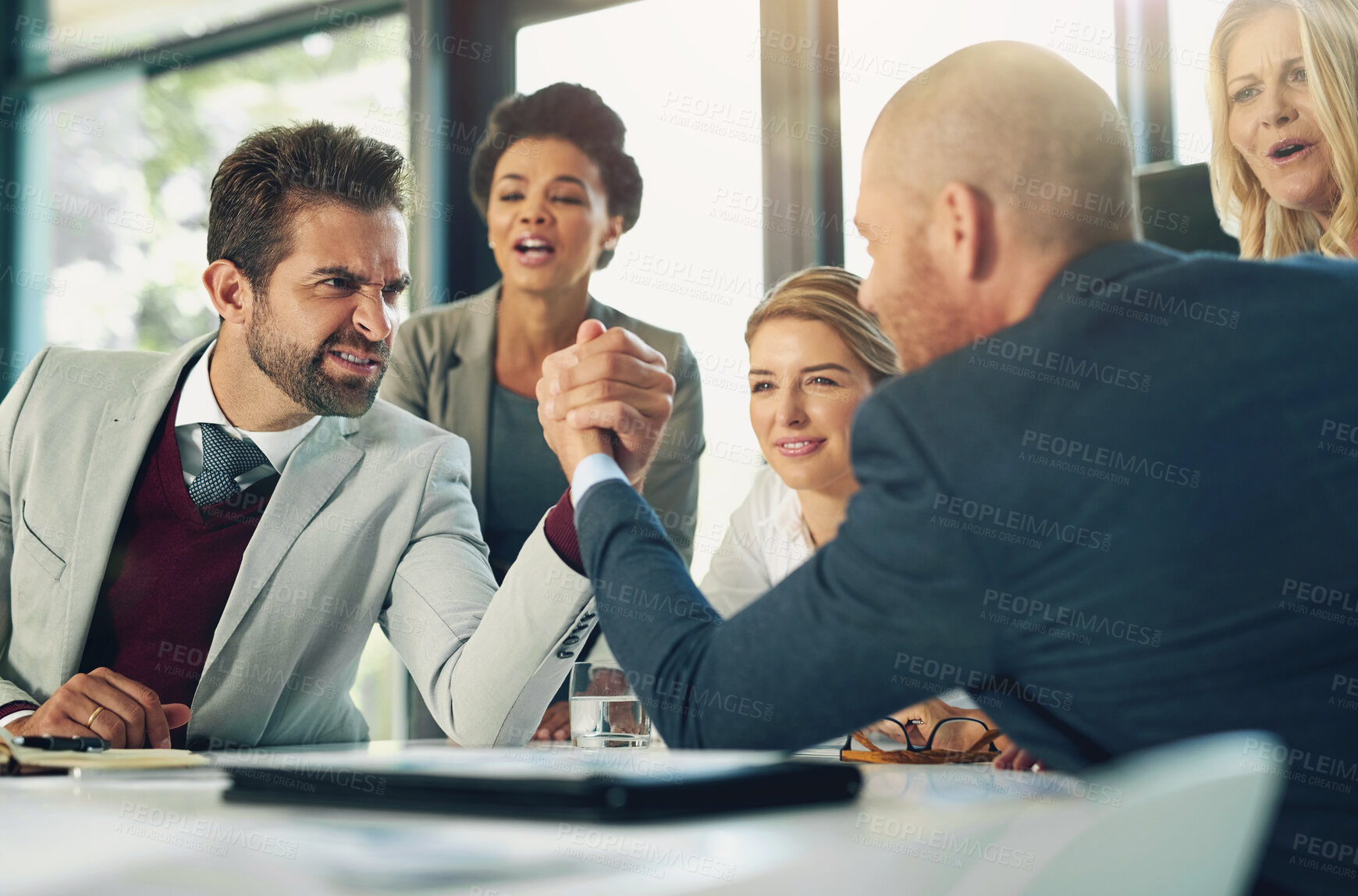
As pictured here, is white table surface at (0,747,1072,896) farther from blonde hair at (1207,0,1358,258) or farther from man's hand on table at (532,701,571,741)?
blonde hair at (1207,0,1358,258)

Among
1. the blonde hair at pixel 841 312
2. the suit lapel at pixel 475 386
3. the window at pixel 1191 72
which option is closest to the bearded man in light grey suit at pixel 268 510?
the suit lapel at pixel 475 386

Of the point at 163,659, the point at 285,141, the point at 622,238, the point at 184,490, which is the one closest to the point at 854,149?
the point at 622,238

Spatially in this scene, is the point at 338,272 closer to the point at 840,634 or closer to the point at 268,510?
the point at 268,510

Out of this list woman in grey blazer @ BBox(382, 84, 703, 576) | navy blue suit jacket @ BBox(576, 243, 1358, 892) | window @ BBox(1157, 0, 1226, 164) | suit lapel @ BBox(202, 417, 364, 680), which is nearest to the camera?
navy blue suit jacket @ BBox(576, 243, 1358, 892)

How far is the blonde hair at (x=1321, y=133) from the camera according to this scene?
6.75 feet

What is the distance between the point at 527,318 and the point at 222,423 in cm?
117

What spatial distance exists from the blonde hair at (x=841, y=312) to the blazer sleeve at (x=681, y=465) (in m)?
0.33

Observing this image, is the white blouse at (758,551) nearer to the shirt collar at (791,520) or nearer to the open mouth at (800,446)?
the shirt collar at (791,520)

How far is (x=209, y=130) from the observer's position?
4.31m

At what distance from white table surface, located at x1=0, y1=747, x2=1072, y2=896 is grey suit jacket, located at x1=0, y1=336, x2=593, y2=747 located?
3.08 ft

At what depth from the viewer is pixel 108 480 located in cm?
175

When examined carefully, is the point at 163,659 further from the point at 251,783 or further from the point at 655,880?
the point at 655,880

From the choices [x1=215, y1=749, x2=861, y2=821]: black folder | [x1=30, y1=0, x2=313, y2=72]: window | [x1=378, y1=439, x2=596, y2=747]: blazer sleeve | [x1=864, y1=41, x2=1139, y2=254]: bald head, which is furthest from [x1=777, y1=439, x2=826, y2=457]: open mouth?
[x1=30, y1=0, x2=313, y2=72]: window

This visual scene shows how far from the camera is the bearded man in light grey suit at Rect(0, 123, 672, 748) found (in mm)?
1646
